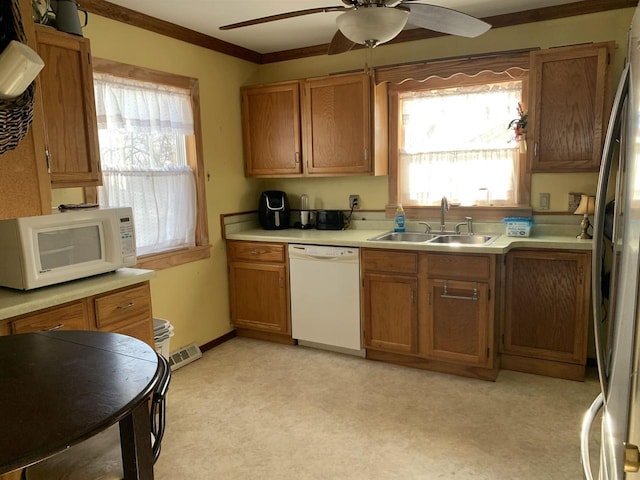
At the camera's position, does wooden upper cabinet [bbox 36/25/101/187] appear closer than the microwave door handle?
No

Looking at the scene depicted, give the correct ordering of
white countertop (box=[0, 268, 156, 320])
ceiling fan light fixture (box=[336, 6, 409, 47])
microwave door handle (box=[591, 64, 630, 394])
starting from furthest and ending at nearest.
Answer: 1. white countertop (box=[0, 268, 156, 320])
2. ceiling fan light fixture (box=[336, 6, 409, 47])
3. microwave door handle (box=[591, 64, 630, 394])

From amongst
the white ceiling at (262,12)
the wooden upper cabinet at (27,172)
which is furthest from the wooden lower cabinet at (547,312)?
the wooden upper cabinet at (27,172)

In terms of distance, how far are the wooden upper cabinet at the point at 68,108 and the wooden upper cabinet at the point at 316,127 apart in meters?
1.71

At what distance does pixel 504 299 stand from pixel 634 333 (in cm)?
251

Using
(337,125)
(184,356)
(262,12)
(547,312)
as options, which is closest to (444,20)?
(262,12)

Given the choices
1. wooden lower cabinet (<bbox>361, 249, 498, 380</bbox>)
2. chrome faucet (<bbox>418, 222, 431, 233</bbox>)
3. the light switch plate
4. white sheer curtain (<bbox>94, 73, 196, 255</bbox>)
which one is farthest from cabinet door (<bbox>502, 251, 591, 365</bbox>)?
white sheer curtain (<bbox>94, 73, 196, 255</bbox>)

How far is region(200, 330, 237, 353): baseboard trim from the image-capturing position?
385 cm

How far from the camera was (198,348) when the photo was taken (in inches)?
147

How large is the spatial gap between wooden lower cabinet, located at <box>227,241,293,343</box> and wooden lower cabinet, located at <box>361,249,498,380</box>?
0.72 m

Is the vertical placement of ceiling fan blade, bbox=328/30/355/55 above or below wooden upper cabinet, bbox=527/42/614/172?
above

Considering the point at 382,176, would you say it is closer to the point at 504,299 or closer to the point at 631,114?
the point at 504,299

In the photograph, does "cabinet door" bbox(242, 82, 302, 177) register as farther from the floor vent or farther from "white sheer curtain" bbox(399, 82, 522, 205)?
the floor vent

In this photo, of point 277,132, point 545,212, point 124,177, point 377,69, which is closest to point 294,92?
point 277,132

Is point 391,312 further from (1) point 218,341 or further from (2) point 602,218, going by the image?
(2) point 602,218
